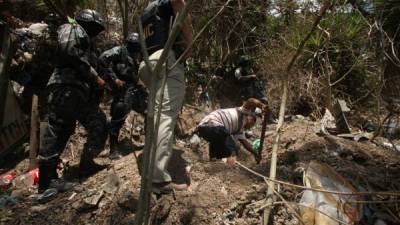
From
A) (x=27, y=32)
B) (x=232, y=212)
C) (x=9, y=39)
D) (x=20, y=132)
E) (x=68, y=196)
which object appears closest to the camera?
(x=232, y=212)

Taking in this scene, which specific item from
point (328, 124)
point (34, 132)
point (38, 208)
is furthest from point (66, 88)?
point (328, 124)

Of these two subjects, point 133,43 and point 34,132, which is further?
point 133,43

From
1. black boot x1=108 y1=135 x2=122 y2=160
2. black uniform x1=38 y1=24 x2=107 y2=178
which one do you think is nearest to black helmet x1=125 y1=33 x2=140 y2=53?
black boot x1=108 y1=135 x2=122 y2=160

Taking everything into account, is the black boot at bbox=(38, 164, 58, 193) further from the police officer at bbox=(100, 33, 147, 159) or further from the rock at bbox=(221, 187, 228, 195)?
the rock at bbox=(221, 187, 228, 195)

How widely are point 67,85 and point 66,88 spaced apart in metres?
0.03

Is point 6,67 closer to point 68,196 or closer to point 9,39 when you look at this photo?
point 9,39

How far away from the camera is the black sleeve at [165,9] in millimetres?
2568

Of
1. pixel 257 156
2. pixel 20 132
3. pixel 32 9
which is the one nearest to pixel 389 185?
pixel 257 156

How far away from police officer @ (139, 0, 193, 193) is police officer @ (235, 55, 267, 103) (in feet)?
12.9

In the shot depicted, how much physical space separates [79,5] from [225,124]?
3.59 meters

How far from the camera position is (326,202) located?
2320mm

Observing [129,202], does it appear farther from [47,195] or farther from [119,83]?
[119,83]

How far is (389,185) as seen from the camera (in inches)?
113

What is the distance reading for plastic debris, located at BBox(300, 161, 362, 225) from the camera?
225 centimetres
